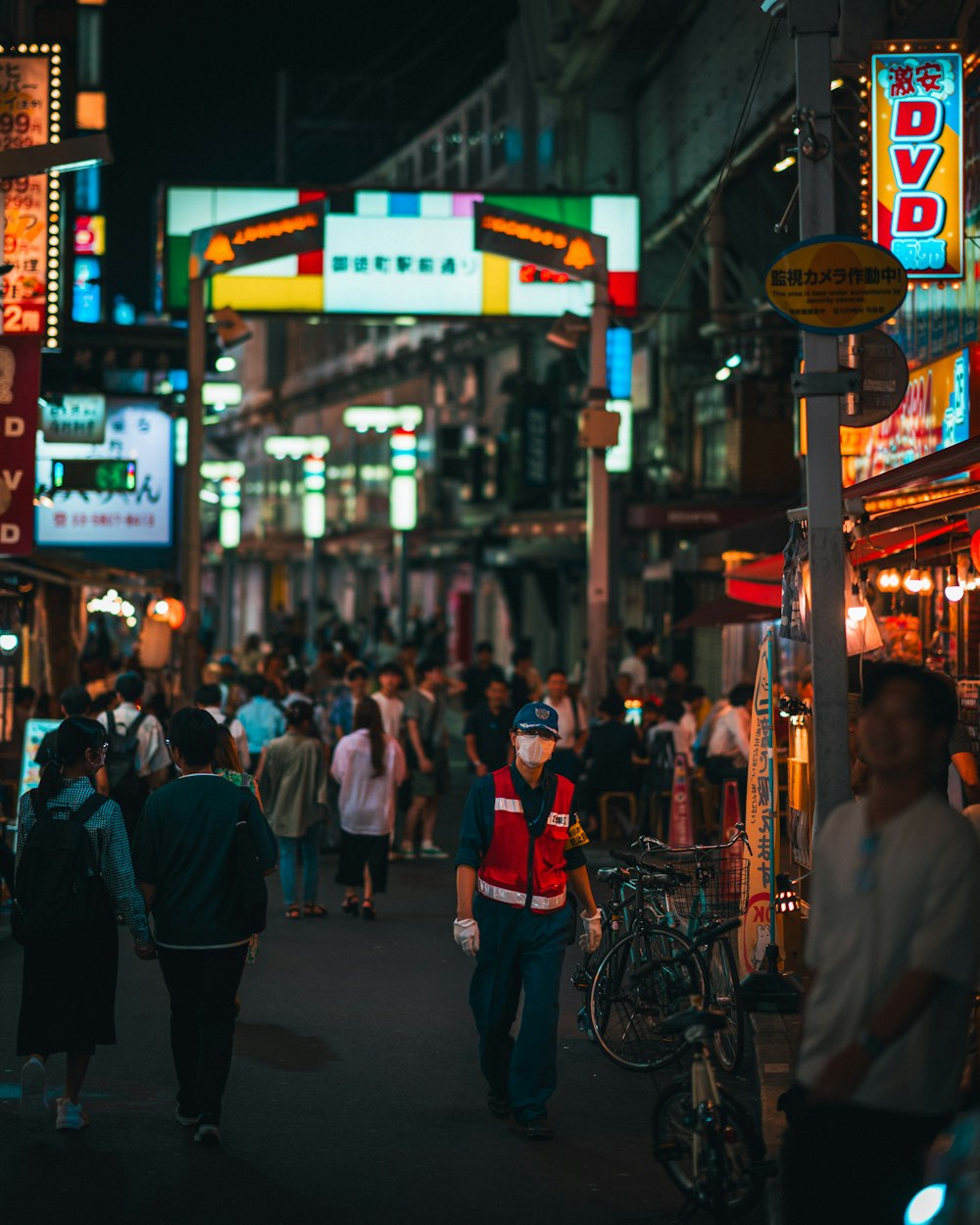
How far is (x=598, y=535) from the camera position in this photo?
70.5ft

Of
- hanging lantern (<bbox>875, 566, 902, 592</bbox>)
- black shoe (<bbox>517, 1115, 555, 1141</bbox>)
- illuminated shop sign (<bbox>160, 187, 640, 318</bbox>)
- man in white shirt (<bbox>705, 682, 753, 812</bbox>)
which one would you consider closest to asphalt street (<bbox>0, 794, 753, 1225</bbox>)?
black shoe (<bbox>517, 1115, 555, 1141</bbox>)

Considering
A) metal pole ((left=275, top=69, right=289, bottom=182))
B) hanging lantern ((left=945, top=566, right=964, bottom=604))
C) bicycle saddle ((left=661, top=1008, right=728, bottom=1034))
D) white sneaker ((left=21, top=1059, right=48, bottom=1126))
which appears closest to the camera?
bicycle saddle ((left=661, top=1008, right=728, bottom=1034))

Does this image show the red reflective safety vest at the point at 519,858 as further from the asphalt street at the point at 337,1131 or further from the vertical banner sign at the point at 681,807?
the vertical banner sign at the point at 681,807

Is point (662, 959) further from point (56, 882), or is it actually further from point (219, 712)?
point (219, 712)

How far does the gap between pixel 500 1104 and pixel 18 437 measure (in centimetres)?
704

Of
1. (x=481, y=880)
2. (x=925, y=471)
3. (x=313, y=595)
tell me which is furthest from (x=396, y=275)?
(x=481, y=880)

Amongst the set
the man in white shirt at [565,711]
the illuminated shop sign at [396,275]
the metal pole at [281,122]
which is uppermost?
the metal pole at [281,122]

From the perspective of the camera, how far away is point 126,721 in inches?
564

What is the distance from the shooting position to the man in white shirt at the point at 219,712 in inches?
545

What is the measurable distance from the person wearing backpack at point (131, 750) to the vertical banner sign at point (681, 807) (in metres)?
5.20

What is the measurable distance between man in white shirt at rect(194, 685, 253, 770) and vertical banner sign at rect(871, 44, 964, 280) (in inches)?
243

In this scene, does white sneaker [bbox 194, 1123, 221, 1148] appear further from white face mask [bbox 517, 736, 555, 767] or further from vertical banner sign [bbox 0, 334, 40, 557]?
vertical banner sign [bbox 0, 334, 40, 557]

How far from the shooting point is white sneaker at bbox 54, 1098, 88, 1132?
7789 mm

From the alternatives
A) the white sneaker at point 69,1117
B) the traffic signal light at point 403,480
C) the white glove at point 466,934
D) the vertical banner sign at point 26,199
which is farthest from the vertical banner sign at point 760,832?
the traffic signal light at point 403,480
